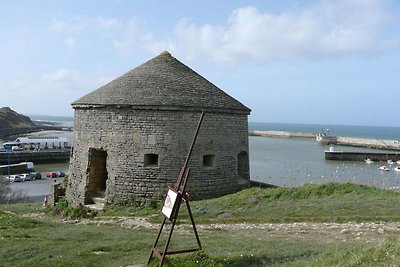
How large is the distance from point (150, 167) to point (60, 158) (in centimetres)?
4712

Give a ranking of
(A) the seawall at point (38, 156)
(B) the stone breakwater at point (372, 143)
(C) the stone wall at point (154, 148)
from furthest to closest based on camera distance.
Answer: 1. (B) the stone breakwater at point (372, 143)
2. (A) the seawall at point (38, 156)
3. (C) the stone wall at point (154, 148)

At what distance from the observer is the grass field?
666cm

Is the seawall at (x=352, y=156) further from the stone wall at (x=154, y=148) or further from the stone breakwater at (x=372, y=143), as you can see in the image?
the stone wall at (x=154, y=148)

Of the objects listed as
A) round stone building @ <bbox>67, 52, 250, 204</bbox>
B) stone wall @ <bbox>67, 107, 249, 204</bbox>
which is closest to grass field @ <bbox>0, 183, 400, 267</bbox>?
stone wall @ <bbox>67, 107, 249, 204</bbox>

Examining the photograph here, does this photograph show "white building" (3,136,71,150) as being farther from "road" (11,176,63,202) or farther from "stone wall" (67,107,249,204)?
"stone wall" (67,107,249,204)

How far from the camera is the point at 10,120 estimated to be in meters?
119

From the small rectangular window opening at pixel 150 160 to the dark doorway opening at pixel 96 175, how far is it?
191 cm

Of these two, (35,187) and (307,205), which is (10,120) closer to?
(35,187)

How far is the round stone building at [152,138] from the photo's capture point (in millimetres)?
14773

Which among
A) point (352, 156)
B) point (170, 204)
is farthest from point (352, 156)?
point (170, 204)

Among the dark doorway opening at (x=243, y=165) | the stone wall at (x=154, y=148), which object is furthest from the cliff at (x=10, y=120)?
the dark doorway opening at (x=243, y=165)

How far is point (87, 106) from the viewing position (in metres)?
15.8

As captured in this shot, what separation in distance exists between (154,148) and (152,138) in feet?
1.08

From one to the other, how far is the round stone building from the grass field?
3.72 ft
